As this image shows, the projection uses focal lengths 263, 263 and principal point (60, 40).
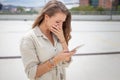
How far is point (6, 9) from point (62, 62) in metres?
5.91

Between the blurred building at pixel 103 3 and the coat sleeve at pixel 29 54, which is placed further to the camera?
the blurred building at pixel 103 3

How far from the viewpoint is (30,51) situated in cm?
145

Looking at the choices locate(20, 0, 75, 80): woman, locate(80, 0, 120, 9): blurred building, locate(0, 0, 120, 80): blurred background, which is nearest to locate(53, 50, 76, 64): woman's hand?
locate(20, 0, 75, 80): woman

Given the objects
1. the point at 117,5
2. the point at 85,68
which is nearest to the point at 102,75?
the point at 85,68

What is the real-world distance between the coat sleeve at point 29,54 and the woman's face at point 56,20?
0.47 ft

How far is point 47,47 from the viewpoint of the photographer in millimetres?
1488

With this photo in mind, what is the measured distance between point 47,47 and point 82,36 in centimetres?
571

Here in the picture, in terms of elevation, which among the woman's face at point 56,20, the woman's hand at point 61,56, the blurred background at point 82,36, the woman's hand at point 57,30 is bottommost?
the blurred background at point 82,36

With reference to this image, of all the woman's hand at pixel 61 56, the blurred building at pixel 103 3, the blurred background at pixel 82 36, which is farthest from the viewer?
the blurred building at pixel 103 3

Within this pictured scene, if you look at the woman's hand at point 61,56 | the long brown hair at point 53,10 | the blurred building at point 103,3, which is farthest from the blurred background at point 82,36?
the woman's hand at point 61,56

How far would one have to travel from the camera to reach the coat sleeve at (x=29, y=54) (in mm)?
1445

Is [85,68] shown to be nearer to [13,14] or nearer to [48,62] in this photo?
[48,62]

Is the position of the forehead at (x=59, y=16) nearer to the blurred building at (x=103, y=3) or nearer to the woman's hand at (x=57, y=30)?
the woman's hand at (x=57, y=30)

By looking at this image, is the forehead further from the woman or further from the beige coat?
the beige coat
